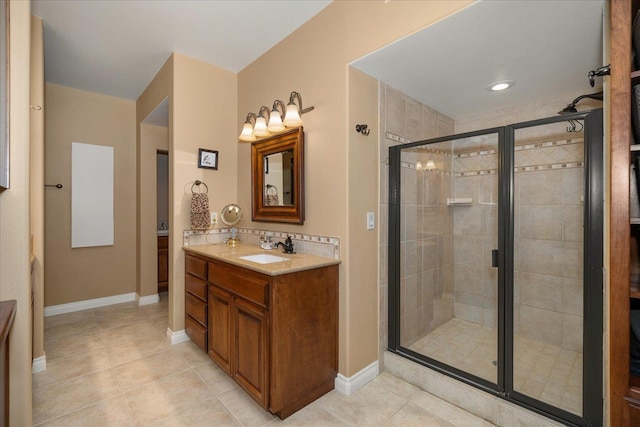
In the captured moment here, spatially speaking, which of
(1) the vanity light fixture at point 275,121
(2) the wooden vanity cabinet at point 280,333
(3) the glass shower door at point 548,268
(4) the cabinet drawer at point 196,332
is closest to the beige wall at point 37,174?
(4) the cabinet drawer at point 196,332

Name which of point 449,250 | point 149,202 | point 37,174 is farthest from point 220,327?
point 149,202

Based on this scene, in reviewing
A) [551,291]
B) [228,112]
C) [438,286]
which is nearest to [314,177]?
[228,112]

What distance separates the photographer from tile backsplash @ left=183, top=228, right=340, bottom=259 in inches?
83.0

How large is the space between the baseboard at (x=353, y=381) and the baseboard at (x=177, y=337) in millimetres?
1562

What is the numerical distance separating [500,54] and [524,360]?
205 centimetres

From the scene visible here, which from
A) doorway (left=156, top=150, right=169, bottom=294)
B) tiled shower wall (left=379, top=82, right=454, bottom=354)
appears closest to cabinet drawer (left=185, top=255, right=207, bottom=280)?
tiled shower wall (left=379, top=82, right=454, bottom=354)

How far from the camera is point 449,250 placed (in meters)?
3.00

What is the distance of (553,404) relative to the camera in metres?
1.68

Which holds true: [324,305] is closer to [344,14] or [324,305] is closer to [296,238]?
[296,238]

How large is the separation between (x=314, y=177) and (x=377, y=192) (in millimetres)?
491

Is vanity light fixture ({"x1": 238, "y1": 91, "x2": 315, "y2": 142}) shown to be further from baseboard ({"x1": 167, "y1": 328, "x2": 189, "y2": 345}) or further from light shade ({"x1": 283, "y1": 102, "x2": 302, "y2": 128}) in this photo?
baseboard ({"x1": 167, "y1": 328, "x2": 189, "y2": 345})

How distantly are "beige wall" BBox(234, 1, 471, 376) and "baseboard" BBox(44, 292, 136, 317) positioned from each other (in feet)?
9.74

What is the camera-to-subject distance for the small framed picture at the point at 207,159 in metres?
2.83

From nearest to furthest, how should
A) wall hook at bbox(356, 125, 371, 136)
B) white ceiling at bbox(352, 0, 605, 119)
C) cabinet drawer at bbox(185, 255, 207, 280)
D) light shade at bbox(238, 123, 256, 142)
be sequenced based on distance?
white ceiling at bbox(352, 0, 605, 119), wall hook at bbox(356, 125, 371, 136), cabinet drawer at bbox(185, 255, 207, 280), light shade at bbox(238, 123, 256, 142)
